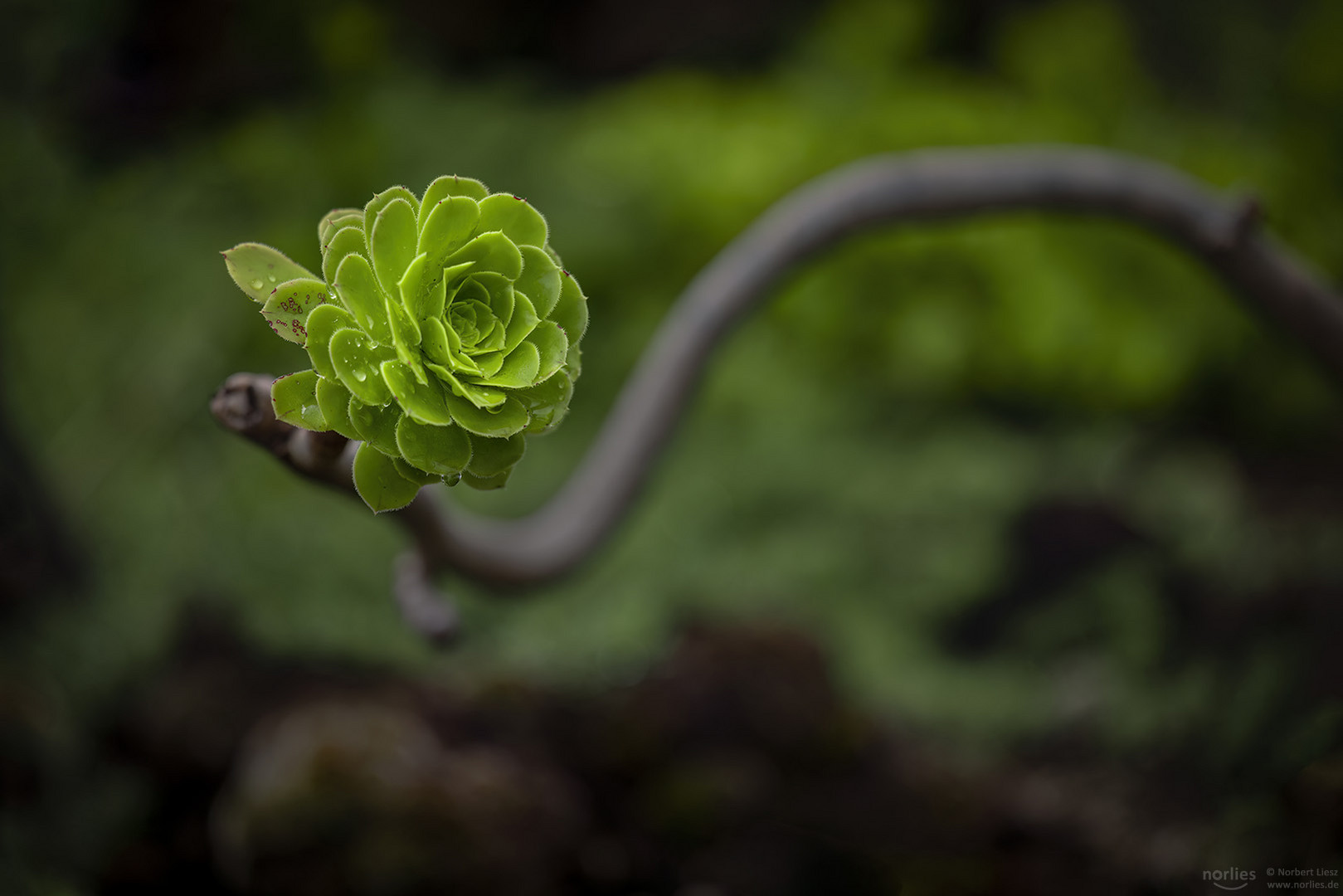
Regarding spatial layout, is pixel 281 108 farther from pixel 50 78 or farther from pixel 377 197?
pixel 377 197

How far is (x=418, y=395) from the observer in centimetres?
60

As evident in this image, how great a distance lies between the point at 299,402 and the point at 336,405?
0.14ft

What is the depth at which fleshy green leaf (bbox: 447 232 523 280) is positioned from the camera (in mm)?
604

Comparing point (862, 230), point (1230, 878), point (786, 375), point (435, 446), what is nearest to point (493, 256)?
point (435, 446)

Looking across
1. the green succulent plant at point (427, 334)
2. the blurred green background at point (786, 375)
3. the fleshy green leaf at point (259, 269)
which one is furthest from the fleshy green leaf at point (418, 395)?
the blurred green background at point (786, 375)

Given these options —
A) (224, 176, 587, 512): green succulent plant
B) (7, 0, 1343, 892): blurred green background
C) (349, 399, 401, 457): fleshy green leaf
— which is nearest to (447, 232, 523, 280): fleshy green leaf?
(224, 176, 587, 512): green succulent plant

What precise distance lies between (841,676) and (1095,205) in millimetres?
1382

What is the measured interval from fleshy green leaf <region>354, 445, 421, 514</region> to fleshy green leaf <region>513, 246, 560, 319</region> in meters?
0.15

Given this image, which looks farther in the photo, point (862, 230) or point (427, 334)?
point (862, 230)

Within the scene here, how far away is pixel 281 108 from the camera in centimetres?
364

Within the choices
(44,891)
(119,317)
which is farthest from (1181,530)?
(119,317)

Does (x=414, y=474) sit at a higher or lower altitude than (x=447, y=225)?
lower

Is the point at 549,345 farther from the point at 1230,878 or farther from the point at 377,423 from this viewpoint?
the point at 1230,878

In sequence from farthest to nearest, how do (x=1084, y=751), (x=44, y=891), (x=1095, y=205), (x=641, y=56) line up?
1. (x=641, y=56)
2. (x=1084, y=751)
3. (x=44, y=891)
4. (x=1095, y=205)
